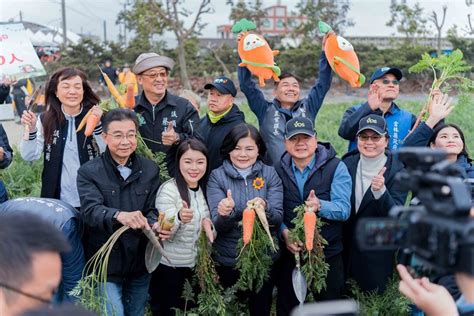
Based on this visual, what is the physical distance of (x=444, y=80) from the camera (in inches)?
173

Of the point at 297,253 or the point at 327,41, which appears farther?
the point at 327,41

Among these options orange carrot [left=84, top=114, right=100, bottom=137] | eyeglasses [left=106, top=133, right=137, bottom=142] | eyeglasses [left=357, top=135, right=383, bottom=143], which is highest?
orange carrot [left=84, top=114, right=100, bottom=137]

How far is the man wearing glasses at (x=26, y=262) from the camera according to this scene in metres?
1.49

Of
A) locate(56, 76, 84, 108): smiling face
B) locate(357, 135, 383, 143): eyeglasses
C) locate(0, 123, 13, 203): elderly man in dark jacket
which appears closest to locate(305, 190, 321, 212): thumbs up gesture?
locate(357, 135, 383, 143): eyeglasses

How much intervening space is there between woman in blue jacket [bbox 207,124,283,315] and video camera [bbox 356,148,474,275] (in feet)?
5.99

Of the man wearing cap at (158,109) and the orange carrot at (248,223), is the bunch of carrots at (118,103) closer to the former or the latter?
the man wearing cap at (158,109)

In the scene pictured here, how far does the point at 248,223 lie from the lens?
3254 millimetres

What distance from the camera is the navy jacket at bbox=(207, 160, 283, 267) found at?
11.1 ft

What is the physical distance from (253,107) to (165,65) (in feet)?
2.64

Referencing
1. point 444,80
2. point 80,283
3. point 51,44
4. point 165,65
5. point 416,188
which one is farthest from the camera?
point 51,44

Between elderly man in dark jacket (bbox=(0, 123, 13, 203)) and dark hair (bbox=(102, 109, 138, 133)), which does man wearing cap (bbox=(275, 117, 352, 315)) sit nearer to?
dark hair (bbox=(102, 109, 138, 133))

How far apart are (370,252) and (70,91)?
2257 mm

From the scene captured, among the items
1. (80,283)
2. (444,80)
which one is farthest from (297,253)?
(444,80)

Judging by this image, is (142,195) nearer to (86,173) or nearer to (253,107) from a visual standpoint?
(86,173)
